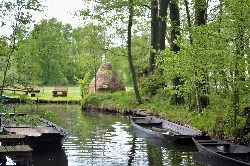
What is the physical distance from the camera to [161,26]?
27344 mm

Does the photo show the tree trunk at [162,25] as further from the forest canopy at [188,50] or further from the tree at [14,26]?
the tree at [14,26]

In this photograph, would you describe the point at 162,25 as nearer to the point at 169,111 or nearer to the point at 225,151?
the point at 169,111

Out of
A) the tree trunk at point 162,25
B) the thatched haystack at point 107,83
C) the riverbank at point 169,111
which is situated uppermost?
the tree trunk at point 162,25

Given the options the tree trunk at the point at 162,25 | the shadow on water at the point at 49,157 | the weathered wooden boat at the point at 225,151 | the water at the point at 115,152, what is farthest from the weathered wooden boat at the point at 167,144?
the tree trunk at the point at 162,25

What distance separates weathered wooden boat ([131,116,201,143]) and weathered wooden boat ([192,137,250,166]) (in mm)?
1330

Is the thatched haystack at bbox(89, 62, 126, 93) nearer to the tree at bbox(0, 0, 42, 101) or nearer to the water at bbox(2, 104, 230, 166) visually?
the water at bbox(2, 104, 230, 166)

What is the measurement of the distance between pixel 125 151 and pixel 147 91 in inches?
580

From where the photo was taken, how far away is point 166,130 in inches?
713

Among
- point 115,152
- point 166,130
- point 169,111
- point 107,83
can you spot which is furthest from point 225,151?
point 107,83

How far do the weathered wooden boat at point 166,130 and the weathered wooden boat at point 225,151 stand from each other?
1330 mm

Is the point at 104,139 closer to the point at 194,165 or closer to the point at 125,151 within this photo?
the point at 125,151

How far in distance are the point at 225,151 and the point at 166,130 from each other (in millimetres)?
5631

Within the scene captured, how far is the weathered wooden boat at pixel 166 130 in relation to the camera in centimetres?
1490

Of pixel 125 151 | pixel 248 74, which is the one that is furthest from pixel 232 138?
pixel 125 151
